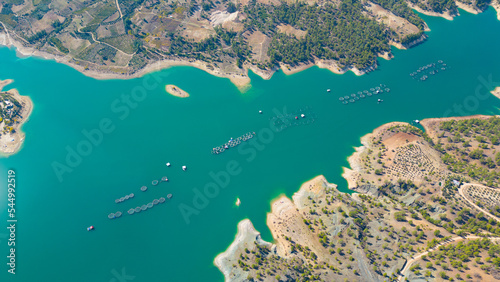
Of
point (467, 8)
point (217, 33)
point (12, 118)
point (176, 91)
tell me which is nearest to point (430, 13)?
point (467, 8)

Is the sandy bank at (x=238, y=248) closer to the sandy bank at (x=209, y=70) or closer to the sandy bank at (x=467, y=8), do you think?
the sandy bank at (x=209, y=70)

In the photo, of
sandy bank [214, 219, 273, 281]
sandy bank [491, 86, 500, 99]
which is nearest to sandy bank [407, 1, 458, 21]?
sandy bank [491, 86, 500, 99]

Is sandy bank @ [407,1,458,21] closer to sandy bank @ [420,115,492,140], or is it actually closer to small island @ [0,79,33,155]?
sandy bank @ [420,115,492,140]

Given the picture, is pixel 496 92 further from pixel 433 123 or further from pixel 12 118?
pixel 12 118

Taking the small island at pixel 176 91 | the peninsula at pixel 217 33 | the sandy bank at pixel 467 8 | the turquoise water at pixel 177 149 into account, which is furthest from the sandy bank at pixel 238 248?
the sandy bank at pixel 467 8

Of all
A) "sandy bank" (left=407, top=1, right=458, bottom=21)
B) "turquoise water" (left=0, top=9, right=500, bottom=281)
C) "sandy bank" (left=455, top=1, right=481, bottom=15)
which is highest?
"sandy bank" (left=455, top=1, right=481, bottom=15)

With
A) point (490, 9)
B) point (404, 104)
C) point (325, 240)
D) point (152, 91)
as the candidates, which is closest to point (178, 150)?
point (152, 91)
